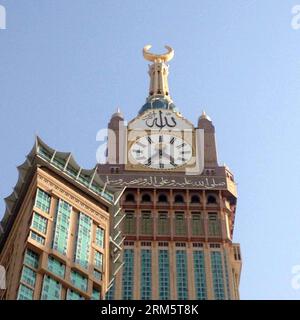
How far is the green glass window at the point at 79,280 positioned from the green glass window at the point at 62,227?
2.17 meters

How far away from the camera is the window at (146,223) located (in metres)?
96.8

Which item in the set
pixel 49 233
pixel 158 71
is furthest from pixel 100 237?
pixel 158 71

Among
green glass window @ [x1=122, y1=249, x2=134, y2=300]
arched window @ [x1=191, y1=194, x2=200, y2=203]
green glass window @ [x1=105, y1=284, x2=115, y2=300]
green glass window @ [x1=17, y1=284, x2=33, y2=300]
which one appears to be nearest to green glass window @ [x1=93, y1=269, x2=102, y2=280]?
green glass window @ [x1=17, y1=284, x2=33, y2=300]

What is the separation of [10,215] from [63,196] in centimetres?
738

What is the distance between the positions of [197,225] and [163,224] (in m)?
4.18

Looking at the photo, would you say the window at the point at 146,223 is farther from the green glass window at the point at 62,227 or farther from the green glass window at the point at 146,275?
the green glass window at the point at 62,227

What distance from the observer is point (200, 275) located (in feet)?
300

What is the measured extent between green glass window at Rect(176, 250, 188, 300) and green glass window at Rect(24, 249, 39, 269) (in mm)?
24430

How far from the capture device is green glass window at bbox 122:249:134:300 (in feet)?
293

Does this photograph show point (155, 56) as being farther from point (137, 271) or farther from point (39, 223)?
point (39, 223)

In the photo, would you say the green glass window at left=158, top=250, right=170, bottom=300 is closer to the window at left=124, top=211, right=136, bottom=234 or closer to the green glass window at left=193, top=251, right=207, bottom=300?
the green glass window at left=193, top=251, right=207, bottom=300
